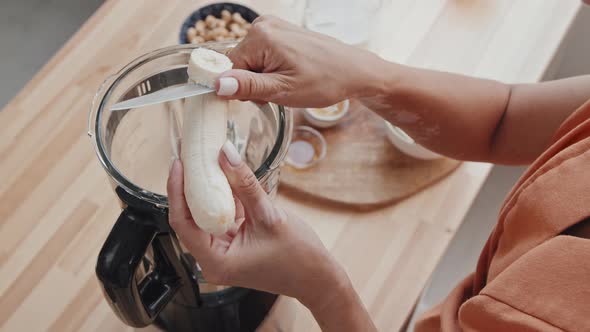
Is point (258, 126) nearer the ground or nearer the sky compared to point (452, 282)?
nearer the sky

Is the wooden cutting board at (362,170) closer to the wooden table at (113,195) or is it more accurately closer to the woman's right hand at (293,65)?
the wooden table at (113,195)

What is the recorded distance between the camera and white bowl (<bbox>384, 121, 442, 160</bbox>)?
2.64ft

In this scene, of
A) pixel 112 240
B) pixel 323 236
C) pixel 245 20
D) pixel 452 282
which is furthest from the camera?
pixel 452 282

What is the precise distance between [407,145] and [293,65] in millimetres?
291

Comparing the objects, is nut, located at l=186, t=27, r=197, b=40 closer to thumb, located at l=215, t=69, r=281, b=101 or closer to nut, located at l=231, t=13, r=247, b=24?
nut, located at l=231, t=13, r=247, b=24

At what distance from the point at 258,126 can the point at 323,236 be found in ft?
0.66

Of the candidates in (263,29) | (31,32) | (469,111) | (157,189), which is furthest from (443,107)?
(31,32)

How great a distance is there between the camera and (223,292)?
65 cm

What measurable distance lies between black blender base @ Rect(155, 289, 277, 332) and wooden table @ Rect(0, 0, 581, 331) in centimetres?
3

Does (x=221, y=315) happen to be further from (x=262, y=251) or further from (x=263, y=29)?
(x=263, y=29)

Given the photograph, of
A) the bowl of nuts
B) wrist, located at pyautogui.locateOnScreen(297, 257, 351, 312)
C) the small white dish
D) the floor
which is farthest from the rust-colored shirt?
the floor

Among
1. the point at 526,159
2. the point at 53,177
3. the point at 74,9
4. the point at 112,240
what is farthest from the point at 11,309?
the point at 74,9

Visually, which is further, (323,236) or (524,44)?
(524,44)

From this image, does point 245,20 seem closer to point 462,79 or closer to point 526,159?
point 462,79
